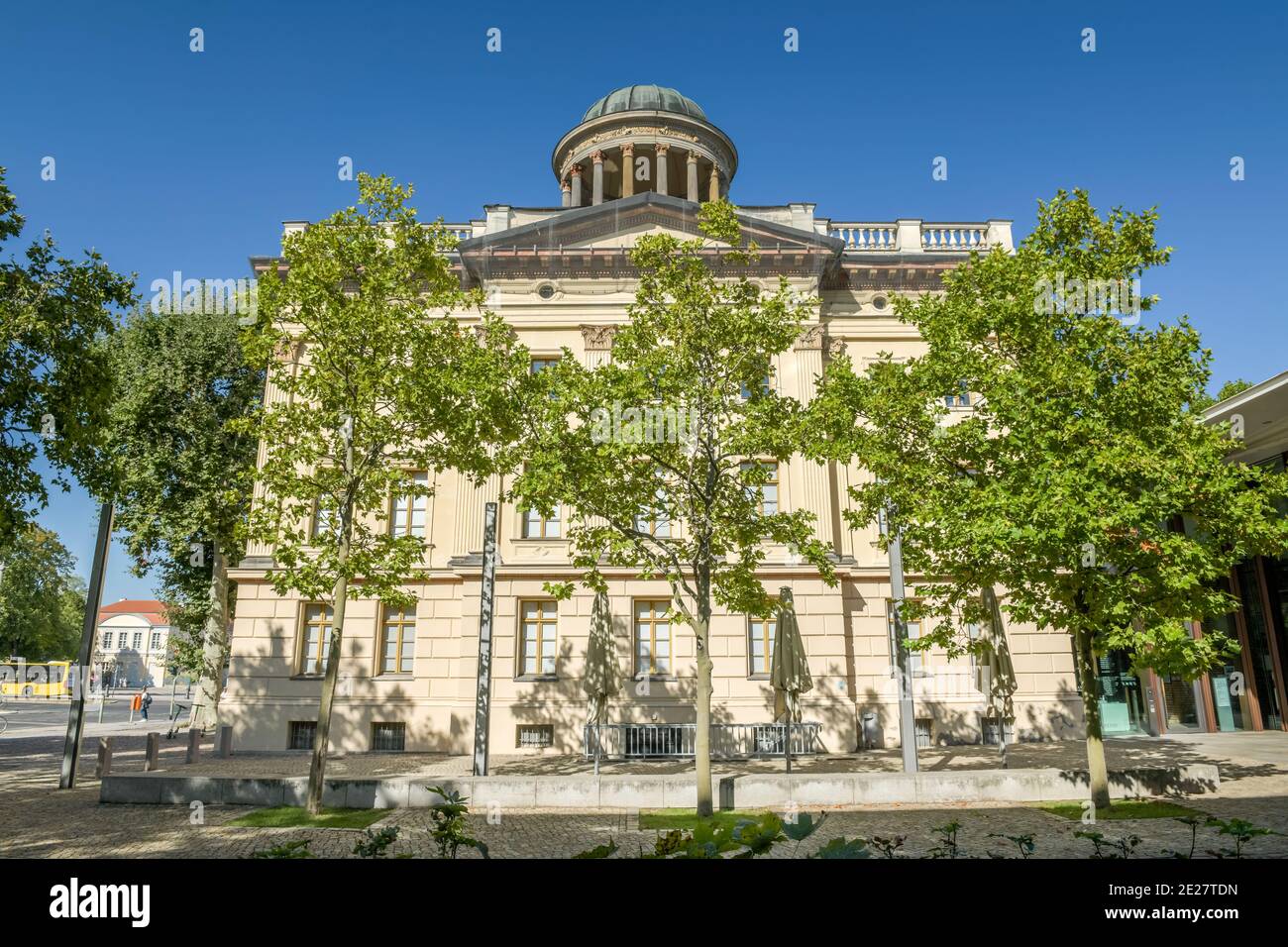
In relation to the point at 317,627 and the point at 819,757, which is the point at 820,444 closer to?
the point at 819,757

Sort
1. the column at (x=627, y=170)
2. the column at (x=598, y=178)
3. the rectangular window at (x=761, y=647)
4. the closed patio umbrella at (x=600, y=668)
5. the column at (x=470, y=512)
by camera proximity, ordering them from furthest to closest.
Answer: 1. the column at (x=627, y=170)
2. the column at (x=598, y=178)
3. the column at (x=470, y=512)
4. the rectangular window at (x=761, y=647)
5. the closed patio umbrella at (x=600, y=668)

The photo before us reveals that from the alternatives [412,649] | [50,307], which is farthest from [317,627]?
[50,307]

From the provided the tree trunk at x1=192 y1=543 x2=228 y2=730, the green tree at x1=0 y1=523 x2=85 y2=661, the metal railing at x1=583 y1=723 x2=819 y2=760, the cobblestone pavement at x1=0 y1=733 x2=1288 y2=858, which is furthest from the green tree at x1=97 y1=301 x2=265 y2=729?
the green tree at x1=0 y1=523 x2=85 y2=661

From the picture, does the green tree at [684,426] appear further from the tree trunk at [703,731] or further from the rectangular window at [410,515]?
the rectangular window at [410,515]

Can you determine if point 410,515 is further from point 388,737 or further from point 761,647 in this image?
point 761,647

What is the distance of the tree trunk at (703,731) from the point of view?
13617mm

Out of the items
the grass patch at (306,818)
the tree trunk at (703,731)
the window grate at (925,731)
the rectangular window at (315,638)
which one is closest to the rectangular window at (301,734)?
the rectangular window at (315,638)

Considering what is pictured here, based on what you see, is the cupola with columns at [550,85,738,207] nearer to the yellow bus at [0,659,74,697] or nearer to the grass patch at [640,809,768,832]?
the grass patch at [640,809,768,832]

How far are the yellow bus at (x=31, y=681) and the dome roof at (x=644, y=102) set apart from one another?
54.0 m

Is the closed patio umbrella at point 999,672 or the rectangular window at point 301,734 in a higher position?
the closed patio umbrella at point 999,672

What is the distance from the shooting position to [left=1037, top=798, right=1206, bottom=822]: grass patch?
13.0 metres

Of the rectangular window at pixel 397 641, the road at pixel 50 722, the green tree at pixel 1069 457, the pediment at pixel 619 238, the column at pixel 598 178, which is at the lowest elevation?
the road at pixel 50 722

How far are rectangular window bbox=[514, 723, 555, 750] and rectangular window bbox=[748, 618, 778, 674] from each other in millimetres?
6178
